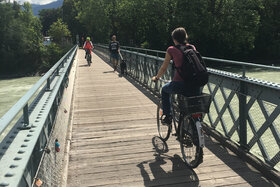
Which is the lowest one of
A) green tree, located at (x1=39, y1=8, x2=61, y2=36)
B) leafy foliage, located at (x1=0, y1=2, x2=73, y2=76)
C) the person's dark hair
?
leafy foliage, located at (x1=0, y1=2, x2=73, y2=76)

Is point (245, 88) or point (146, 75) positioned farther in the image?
→ point (146, 75)

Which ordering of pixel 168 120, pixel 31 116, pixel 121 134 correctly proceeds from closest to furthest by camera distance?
pixel 31 116 → pixel 168 120 → pixel 121 134

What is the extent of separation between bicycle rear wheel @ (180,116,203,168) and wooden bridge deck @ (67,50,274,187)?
0.15 m

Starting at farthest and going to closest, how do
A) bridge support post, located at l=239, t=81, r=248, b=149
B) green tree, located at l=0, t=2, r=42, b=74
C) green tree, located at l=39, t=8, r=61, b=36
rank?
green tree, located at l=39, t=8, r=61, b=36 → green tree, located at l=0, t=2, r=42, b=74 → bridge support post, located at l=239, t=81, r=248, b=149

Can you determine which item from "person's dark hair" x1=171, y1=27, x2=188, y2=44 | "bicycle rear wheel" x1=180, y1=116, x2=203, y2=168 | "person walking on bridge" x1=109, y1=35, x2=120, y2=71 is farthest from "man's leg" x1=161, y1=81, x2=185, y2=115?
"person walking on bridge" x1=109, y1=35, x2=120, y2=71

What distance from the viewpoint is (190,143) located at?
421 centimetres

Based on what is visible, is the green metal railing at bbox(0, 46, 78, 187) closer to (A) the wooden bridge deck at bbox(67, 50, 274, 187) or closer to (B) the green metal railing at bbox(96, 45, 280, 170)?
(A) the wooden bridge deck at bbox(67, 50, 274, 187)

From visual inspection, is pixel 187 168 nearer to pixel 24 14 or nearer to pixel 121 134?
pixel 121 134

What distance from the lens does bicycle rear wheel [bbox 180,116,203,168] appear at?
3.96 m

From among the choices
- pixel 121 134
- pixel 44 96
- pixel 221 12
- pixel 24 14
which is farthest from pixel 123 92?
pixel 24 14

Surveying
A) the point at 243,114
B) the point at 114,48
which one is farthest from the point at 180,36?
the point at 114,48

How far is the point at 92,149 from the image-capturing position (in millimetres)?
5129

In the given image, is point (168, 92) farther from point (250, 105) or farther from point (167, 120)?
point (250, 105)

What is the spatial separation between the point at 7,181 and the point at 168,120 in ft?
10.6
